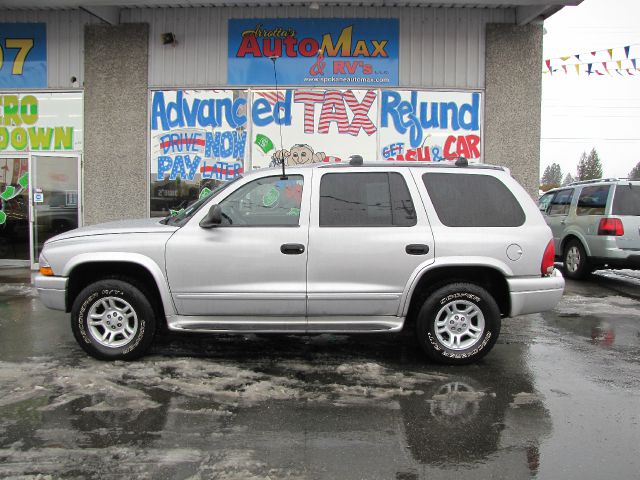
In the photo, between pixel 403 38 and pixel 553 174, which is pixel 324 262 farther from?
pixel 553 174

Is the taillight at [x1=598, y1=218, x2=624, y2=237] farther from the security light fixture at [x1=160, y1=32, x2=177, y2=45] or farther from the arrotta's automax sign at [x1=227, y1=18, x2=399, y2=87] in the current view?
the security light fixture at [x1=160, y1=32, x2=177, y2=45]

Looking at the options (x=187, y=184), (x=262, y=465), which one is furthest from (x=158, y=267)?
(x=187, y=184)

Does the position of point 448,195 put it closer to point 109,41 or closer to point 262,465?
point 262,465

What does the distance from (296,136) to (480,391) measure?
24.2ft

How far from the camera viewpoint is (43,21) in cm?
1083

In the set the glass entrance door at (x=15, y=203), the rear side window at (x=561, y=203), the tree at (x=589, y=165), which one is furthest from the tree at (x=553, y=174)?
the glass entrance door at (x=15, y=203)

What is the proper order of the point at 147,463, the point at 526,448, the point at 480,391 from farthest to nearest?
the point at 480,391, the point at 526,448, the point at 147,463

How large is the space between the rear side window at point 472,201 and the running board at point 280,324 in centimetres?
111

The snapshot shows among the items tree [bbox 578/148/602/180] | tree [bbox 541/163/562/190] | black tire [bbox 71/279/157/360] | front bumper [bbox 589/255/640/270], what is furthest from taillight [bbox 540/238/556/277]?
tree [bbox 541/163/562/190]

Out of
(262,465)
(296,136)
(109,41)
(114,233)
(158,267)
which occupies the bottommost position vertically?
(262,465)

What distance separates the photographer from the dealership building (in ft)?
34.5

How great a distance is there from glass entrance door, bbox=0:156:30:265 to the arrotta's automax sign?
5026 mm

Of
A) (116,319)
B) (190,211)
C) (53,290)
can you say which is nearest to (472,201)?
(190,211)

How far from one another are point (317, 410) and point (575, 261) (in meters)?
7.96
